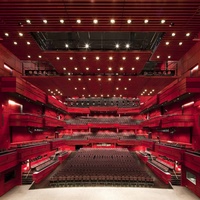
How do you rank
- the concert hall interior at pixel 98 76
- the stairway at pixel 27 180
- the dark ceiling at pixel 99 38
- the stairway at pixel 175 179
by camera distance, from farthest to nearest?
1. the stairway at pixel 27 180
2. the stairway at pixel 175 179
3. the concert hall interior at pixel 98 76
4. the dark ceiling at pixel 99 38

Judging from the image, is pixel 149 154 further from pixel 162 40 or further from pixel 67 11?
pixel 67 11

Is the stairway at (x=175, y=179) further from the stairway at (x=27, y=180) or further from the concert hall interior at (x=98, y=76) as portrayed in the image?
the stairway at (x=27, y=180)

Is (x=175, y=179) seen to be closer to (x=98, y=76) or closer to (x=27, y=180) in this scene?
(x=98, y=76)

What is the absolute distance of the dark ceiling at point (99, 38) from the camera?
6.97 meters

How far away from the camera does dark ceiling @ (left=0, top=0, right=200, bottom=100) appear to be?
697cm

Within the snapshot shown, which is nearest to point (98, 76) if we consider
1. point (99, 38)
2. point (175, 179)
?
point (99, 38)

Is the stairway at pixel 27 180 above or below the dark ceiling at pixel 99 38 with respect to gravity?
below

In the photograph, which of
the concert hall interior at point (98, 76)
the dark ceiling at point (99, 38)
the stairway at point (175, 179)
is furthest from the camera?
the stairway at point (175, 179)

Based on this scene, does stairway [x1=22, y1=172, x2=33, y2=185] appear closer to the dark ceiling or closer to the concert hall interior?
the concert hall interior

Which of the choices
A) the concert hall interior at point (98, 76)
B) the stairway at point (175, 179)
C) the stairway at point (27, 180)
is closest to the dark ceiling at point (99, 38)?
the concert hall interior at point (98, 76)

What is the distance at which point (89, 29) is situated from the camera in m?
8.78

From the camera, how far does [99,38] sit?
13.9 metres

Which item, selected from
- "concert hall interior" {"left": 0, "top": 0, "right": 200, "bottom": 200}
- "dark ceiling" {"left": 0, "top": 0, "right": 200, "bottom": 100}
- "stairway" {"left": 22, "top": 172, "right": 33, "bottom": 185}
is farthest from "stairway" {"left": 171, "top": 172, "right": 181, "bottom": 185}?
"stairway" {"left": 22, "top": 172, "right": 33, "bottom": 185}

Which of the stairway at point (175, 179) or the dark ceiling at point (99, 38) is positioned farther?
the stairway at point (175, 179)
